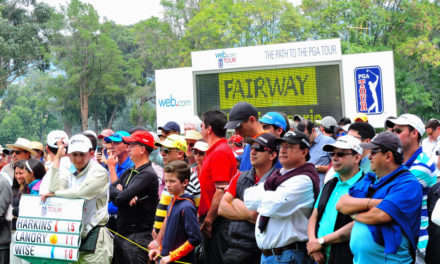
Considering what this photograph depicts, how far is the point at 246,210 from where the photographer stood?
15.7 feet

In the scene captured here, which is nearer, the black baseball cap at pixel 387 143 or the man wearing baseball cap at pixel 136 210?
the black baseball cap at pixel 387 143

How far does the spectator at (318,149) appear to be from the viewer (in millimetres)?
6490

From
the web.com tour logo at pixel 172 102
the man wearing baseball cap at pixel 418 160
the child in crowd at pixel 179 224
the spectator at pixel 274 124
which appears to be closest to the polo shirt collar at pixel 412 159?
the man wearing baseball cap at pixel 418 160

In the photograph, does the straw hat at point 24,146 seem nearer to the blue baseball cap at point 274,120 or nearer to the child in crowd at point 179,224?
the child in crowd at point 179,224

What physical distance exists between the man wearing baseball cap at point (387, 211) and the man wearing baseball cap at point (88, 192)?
275 cm

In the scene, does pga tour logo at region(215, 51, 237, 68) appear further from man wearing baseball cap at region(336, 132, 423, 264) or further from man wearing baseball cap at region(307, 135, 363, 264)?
man wearing baseball cap at region(336, 132, 423, 264)

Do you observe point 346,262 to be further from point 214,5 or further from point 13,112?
point 13,112

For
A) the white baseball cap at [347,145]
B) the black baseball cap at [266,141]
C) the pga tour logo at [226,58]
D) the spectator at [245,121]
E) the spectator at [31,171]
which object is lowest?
the spectator at [31,171]

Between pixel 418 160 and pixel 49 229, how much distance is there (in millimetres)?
3905

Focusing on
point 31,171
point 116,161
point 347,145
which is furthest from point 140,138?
point 347,145

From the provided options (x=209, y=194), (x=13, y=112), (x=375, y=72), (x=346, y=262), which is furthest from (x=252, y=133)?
(x=13, y=112)

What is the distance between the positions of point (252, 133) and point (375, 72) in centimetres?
1274

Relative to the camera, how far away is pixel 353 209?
13.3ft

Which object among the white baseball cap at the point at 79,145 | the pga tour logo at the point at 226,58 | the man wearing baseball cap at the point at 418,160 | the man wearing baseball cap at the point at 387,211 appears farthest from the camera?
the pga tour logo at the point at 226,58
